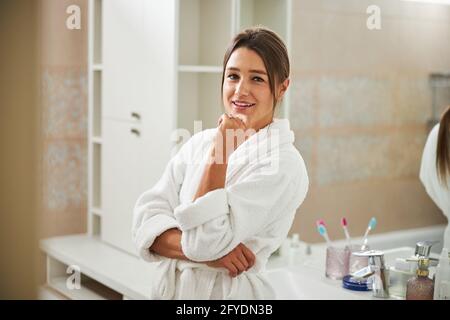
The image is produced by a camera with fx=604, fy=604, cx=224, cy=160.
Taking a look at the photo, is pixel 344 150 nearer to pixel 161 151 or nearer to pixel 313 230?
pixel 313 230

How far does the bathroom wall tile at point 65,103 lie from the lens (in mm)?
1099

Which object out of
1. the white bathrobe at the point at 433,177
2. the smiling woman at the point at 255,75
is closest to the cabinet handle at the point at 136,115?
the smiling woman at the point at 255,75

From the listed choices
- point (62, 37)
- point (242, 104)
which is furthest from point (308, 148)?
point (62, 37)

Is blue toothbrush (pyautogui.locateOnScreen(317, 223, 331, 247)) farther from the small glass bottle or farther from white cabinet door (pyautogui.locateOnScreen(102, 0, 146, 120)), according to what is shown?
white cabinet door (pyautogui.locateOnScreen(102, 0, 146, 120))

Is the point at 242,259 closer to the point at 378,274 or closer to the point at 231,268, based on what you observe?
the point at 231,268

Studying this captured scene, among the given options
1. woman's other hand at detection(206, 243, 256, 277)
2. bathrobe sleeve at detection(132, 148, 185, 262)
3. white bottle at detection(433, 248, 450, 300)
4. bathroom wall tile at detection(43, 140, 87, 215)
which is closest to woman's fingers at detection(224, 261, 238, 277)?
woman's other hand at detection(206, 243, 256, 277)

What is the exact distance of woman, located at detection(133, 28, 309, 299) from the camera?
3.03 ft

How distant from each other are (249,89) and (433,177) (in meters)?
0.48

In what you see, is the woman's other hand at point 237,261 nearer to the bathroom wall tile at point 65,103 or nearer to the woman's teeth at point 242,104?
the woman's teeth at point 242,104

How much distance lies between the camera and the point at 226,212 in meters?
0.92

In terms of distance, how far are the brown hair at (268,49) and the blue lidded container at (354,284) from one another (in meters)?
0.42
